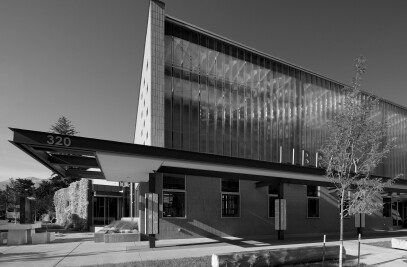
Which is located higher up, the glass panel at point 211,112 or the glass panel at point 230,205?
the glass panel at point 211,112

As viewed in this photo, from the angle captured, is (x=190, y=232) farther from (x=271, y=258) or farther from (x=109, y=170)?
(x=271, y=258)

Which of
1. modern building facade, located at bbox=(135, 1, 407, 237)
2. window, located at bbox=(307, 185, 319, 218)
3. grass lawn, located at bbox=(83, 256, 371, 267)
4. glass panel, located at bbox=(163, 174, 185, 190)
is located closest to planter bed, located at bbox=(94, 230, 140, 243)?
modern building facade, located at bbox=(135, 1, 407, 237)

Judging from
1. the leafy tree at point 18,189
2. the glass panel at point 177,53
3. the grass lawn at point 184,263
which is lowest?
the leafy tree at point 18,189

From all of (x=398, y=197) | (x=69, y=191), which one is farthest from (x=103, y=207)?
(x=398, y=197)

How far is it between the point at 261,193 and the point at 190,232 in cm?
656

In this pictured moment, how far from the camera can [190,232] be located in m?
20.6

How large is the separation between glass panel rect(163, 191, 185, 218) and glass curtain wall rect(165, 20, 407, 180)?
326cm

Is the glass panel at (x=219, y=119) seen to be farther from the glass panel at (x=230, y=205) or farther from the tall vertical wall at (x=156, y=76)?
the tall vertical wall at (x=156, y=76)

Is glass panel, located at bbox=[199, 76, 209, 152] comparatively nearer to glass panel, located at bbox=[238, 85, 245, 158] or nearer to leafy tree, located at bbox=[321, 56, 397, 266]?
glass panel, located at bbox=[238, 85, 245, 158]

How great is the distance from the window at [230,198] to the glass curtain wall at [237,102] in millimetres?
2284

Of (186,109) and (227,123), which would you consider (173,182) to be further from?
(227,123)

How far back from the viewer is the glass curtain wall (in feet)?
72.7

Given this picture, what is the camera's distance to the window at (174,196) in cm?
2023

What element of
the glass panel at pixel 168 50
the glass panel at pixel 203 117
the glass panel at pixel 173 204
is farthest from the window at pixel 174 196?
→ the glass panel at pixel 168 50
